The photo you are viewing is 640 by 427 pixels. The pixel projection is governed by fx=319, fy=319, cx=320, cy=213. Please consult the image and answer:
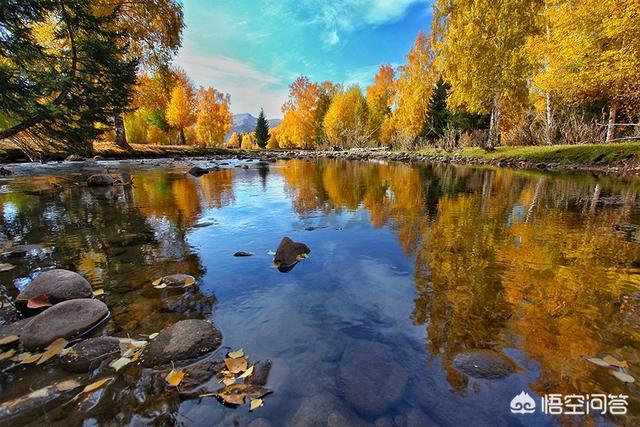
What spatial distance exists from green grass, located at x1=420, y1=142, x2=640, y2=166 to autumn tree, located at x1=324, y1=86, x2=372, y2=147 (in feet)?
101

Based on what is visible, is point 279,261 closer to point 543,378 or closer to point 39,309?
point 39,309

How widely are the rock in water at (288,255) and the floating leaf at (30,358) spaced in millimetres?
2826

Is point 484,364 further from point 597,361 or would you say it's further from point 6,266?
point 6,266

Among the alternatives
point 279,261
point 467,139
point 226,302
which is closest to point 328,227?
point 279,261

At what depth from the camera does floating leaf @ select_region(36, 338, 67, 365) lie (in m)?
2.82

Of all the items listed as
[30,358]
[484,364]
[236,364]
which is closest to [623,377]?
[484,364]

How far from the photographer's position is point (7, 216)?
831cm

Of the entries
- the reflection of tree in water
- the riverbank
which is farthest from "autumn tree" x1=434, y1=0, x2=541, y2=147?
the reflection of tree in water

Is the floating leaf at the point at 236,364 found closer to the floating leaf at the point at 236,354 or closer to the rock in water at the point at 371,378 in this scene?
the floating leaf at the point at 236,354

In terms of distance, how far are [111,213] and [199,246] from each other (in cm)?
443

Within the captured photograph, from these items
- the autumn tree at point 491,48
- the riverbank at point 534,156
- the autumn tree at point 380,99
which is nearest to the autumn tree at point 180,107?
the riverbank at point 534,156

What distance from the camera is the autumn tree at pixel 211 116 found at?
58.2 metres

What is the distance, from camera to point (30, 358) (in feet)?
9.25

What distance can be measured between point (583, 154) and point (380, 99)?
137 ft
